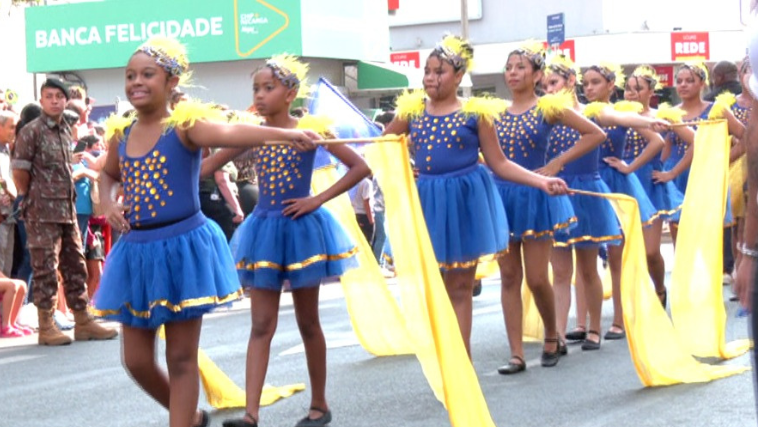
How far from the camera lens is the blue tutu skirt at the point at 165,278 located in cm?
601

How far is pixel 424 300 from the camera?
21.7ft

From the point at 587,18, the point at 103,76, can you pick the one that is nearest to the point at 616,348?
the point at 103,76

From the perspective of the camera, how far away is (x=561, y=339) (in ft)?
31.3

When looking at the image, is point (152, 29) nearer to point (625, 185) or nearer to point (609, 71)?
point (609, 71)

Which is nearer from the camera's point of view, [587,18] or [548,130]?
[548,130]

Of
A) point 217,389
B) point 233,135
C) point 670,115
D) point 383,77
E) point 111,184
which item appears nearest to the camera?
point 233,135

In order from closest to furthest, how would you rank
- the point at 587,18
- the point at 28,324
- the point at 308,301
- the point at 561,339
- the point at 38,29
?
the point at 308,301, the point at 561,339, the point at 28,324, the point at 38,29, the point at 587,18

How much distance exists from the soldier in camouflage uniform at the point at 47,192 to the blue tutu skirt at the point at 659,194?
4899 millimetres

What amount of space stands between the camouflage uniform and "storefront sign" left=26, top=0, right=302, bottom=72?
48.7 ft

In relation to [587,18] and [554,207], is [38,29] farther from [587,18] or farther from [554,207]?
[554,207]

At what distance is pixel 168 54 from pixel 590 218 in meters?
4.53

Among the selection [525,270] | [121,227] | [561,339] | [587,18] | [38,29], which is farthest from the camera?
[587,18]

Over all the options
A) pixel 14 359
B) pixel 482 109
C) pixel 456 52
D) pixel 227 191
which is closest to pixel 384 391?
pixel 482 109

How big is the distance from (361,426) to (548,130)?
9.06 feet
